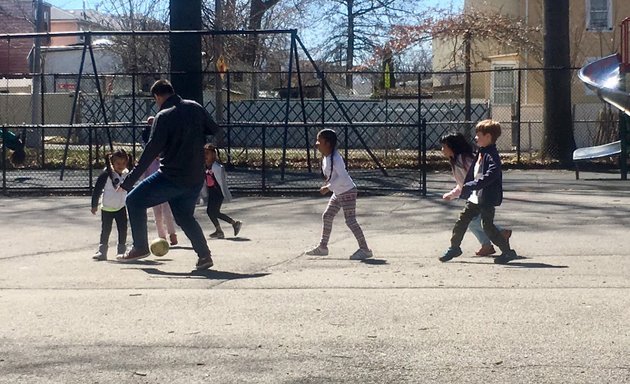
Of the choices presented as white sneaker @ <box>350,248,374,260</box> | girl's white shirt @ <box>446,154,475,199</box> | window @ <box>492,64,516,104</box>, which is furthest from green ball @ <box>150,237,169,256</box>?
window @ <box>492,64,516,104</box>

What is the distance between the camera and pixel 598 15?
1366 inches

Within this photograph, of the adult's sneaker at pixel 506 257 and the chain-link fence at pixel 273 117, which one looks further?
the chain-link fence at pixel 273 117

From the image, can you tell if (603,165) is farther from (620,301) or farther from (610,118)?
(620,301)

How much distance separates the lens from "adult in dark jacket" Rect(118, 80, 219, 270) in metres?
9.80

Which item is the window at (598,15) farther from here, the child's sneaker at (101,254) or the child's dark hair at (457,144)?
the child's sneaker at (101,254)

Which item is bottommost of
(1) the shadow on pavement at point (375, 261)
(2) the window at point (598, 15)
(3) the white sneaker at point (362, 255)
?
(1) the shadow on pavement at point (375, 261)

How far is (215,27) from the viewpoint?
2991 centimetres

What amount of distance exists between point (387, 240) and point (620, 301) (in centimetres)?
482

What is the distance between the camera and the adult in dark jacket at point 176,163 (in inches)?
386

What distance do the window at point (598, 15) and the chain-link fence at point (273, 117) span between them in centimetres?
224

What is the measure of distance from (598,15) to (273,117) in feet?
37.6

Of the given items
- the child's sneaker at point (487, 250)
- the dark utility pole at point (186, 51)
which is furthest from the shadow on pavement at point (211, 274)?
the dark utility pole at point (186, 51)

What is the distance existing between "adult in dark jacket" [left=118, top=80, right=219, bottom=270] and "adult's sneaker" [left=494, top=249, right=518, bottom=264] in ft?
8.98

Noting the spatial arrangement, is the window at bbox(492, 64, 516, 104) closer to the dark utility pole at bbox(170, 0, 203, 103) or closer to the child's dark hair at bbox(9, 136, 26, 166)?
the dark utility pole at bbox(170, 0, 203, 103)
